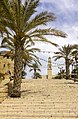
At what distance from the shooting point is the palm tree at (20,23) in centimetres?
1515

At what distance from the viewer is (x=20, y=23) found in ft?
Answer: 50.3

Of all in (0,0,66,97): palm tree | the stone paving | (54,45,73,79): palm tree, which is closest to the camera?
the stone paving

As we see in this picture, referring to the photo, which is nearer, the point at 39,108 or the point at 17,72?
the point at 39,108

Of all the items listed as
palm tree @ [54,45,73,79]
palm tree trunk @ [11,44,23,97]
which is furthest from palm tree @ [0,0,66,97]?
palm tree @ [54,45,73,79]

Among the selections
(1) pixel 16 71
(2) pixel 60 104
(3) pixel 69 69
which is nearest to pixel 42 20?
(1) pixel 16 71

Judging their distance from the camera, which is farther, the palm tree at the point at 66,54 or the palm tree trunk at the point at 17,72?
the palm tree at the point at 66,54

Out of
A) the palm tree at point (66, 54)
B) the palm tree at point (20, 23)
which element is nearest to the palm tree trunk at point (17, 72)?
the palm tree at point (20, 23)

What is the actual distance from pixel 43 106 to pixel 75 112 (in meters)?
1.73

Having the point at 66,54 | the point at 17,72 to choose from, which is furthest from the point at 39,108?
the point at 66,54

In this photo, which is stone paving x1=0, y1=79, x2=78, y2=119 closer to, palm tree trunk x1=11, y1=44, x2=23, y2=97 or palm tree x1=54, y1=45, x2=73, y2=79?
palm tree trunk x1=11, y1=44, x2=23, y2=97

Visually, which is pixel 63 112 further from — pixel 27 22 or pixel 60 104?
pixel 27 22

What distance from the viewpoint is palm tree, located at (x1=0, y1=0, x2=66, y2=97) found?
15.1 metres

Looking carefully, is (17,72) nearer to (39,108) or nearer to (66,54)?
(39,108)

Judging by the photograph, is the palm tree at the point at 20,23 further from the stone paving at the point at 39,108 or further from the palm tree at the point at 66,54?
the palm tree at the point at 66,54
